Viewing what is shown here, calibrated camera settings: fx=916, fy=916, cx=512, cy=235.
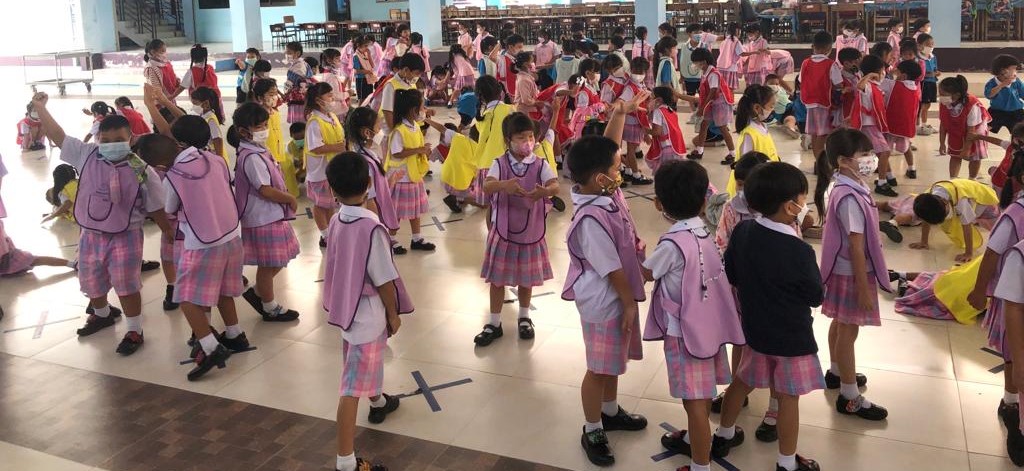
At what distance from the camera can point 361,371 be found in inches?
128

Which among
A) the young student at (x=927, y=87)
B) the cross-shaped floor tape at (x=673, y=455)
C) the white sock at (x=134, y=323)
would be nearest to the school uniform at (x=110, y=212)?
the white sock at (x=134, y=323)

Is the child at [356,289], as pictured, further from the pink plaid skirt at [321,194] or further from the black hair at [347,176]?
the pink plaid skirt at [321,194]

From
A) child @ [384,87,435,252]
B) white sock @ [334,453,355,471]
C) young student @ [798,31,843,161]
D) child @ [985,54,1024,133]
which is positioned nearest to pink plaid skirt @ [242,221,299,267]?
child @ [384,87,435,252]

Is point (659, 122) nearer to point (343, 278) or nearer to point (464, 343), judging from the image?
point (464, 343)

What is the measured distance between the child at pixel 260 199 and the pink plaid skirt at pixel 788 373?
2455mm

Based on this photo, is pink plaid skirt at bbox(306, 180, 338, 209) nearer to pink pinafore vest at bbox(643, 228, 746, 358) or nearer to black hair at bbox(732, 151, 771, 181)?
black hair at bbox(732, 151, 771, 181)

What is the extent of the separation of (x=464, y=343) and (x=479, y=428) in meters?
0.95

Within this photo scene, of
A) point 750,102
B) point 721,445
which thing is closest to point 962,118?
point 750,102

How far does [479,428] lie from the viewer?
3609mm

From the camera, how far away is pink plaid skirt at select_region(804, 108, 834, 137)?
7.47 metres

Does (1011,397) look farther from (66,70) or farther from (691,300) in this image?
(66,70)

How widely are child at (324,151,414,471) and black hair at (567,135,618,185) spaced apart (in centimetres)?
71

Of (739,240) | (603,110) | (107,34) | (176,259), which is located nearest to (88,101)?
(107,34)

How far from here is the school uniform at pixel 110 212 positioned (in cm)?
440
